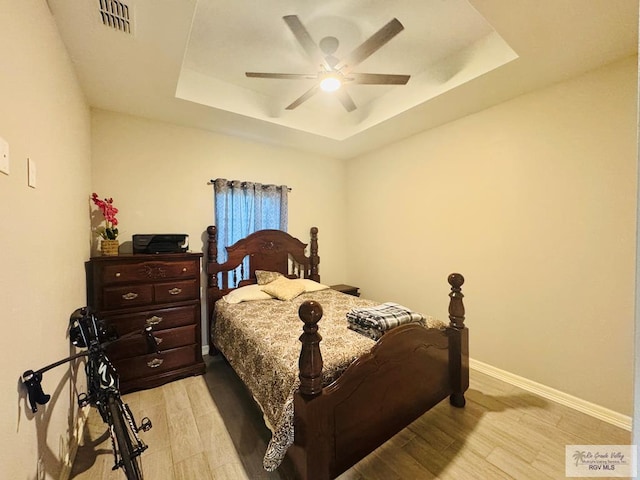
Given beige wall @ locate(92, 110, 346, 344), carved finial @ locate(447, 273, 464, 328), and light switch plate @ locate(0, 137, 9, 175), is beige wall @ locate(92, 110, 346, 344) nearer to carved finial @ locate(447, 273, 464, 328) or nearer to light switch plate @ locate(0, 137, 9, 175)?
light switch plate @ locate(0, 137, 9, 175)

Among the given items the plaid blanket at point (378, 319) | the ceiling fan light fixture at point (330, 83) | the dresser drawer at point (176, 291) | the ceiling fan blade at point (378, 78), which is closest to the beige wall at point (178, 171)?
the dresser drawer at point (176, 291)

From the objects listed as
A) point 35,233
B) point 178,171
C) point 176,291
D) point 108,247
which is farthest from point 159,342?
point 178,171

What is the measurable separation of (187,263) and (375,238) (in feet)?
8.02

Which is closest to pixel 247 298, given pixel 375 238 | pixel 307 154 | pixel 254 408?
pixel 254 408

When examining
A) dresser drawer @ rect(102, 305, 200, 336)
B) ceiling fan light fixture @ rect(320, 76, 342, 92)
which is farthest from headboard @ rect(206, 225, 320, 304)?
ceiling fan light fixture @ rect(320, 76, 342, 92)

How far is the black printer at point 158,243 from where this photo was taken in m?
2.47

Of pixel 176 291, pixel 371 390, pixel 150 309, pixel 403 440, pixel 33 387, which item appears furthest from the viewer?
pixel 176 291

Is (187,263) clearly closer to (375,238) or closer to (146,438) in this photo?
(146,438)

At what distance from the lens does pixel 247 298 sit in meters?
2.76

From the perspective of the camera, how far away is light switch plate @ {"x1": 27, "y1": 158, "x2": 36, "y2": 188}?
113cm

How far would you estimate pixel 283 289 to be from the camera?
293 centimetres

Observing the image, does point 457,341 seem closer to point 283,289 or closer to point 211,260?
point 283,289

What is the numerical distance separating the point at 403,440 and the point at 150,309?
228 cm

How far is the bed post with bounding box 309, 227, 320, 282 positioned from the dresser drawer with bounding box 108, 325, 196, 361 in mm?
1697
